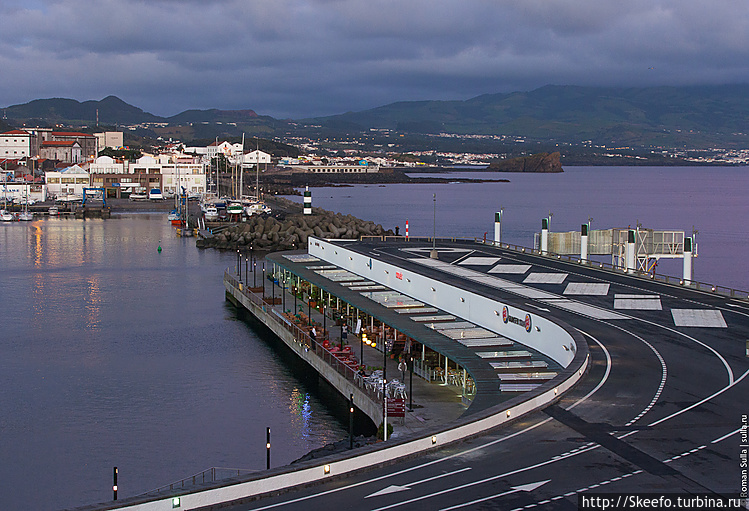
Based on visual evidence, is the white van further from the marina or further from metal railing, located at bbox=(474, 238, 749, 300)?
metal railing, located at bbox=(474, 238, 749, 300)

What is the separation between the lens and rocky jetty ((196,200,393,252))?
8338 cm

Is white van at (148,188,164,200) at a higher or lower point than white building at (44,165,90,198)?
lower

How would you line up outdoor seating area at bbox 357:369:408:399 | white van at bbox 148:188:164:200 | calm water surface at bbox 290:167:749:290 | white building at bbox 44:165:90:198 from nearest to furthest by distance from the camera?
outdoor seating area at bbox 357:369:408:399
calm water surface at bbox 290:167:749:290
white van at bbox 148:188:164:200
white building at bbox 44:165:90:198

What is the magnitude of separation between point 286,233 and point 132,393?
54949 millimetres

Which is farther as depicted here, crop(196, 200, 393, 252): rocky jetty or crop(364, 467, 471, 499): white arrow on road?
crop(196, 200, 393, 252): rocky jetty

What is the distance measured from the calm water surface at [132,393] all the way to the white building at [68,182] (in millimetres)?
96750

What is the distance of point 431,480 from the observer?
16.7 m

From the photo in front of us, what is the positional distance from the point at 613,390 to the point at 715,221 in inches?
4496

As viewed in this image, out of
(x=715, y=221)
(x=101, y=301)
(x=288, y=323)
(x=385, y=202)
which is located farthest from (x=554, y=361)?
(x=385, y=202)

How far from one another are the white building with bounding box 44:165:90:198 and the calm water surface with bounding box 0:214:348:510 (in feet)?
317

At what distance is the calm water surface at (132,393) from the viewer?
2519cm

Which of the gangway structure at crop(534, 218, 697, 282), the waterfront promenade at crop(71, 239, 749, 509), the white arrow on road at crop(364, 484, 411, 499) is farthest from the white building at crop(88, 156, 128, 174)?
the white arrow on road at crop(364, 484, 411, 499)

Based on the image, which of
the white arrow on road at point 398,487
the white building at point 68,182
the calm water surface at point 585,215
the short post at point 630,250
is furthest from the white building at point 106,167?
the white arrow on road at point 398,487

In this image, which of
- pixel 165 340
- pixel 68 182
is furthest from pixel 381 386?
pixel 68 182
